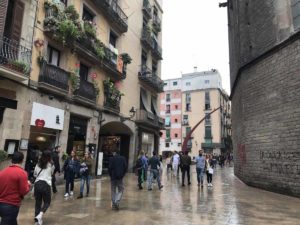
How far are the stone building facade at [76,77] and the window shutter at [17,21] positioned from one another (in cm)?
4

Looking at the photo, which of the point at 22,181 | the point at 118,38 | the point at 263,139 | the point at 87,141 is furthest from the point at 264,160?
the point at 118,38

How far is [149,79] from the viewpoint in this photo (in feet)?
80.9

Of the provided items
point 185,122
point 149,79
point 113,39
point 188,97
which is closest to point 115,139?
point 149,79

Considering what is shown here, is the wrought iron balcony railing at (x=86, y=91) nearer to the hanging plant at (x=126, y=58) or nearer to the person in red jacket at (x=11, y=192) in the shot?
the hanging plant at (x=126, y=58)

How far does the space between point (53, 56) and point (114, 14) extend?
6625mm

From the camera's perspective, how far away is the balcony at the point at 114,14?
18547mm

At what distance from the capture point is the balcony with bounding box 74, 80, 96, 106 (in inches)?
622

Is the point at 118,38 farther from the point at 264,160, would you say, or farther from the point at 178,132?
the point at 178,132

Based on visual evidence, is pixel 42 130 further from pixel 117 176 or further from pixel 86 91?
pixel 117 176

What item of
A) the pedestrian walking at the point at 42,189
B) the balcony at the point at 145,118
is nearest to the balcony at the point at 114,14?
the balcony at the point at 145,118

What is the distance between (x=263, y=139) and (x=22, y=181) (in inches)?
469

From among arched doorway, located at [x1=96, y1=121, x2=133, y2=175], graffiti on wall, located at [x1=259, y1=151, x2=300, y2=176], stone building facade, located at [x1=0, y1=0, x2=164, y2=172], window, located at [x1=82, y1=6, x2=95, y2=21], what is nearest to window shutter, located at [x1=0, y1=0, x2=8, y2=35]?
stone building facade, located at [x1=0, y1=0, x2=164, y2=172]

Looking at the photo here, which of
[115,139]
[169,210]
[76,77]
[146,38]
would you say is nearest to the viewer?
[169,210]

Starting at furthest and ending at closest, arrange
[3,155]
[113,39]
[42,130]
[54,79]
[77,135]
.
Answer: [113,39], [77,135], [54,79], [42,130], [3,155]
